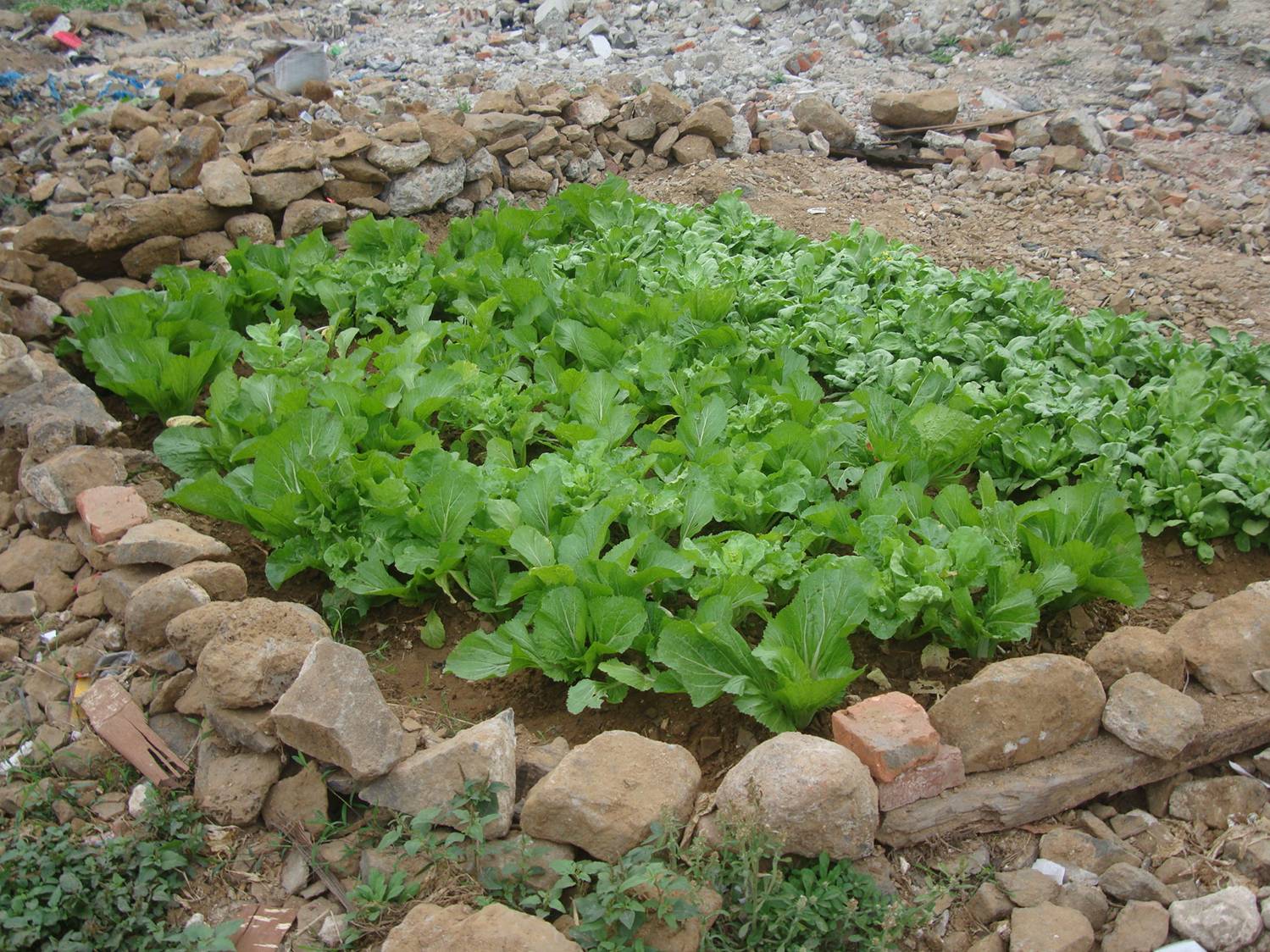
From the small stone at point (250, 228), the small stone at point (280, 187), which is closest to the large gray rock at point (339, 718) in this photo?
the small stone at point (250, 228)

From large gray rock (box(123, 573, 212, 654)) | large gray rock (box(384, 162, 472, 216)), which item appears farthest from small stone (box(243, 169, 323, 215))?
large gray rock (box(123, 573, 212, 654))

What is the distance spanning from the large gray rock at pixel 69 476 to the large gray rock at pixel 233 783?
1.47m

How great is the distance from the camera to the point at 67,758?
3.05 meters

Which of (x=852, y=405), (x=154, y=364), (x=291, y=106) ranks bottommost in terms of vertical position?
(x=852, y=405)

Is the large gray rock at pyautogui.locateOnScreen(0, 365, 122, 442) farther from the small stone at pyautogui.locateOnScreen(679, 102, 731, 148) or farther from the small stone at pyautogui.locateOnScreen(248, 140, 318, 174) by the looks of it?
the small stone at pyautogui.locateOnScreen(679, 102, 731, 148)

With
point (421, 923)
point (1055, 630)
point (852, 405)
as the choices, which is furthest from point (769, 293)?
point (421, 923)

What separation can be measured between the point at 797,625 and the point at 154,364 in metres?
3.25

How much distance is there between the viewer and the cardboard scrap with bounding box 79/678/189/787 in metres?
2.96

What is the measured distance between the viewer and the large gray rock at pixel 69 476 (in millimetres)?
3881

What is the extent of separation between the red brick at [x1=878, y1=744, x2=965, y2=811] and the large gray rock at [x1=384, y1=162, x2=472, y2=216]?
517 centimetres

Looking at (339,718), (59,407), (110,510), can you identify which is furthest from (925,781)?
(59,407)

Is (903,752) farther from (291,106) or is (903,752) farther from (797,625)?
(291,106)

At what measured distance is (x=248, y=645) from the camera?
9.82 ft

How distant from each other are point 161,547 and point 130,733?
0.74 m
